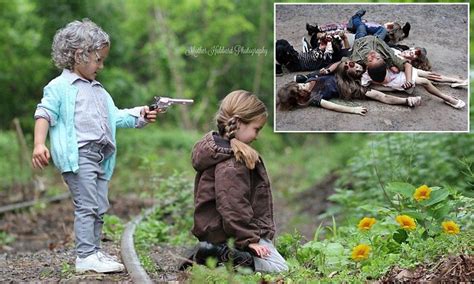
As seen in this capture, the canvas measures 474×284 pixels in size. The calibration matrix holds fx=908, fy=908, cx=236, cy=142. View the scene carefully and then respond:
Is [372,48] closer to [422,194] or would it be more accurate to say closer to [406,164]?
[422,194]

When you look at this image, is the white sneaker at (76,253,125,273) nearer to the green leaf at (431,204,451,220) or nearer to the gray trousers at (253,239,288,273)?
the gray trousers at (253,239,288,273)

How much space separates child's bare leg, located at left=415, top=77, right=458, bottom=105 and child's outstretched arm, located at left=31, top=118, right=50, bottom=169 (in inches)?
104

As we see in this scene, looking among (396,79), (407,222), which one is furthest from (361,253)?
(396,79)

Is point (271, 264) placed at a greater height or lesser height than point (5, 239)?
greater

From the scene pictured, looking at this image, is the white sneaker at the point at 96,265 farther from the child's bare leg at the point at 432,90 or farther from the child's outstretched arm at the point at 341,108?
the child's bare leg at the point at 432,90

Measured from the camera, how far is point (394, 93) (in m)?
6.46

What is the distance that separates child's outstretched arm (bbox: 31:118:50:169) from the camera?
18.3ft

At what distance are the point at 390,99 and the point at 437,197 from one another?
93cm

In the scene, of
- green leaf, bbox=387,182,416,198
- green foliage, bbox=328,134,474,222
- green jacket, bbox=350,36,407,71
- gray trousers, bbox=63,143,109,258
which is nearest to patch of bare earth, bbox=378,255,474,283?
green leaf, bbox=387,182,416,198

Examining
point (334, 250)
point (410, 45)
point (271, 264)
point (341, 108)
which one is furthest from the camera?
point (410, 45)

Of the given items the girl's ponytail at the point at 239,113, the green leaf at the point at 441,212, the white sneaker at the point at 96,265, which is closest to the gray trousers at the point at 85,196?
the white sneaker at the point at 96,265

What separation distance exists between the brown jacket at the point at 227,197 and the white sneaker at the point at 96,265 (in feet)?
1.86

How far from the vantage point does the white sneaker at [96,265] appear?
19.0 ft

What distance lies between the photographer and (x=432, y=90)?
649cm
